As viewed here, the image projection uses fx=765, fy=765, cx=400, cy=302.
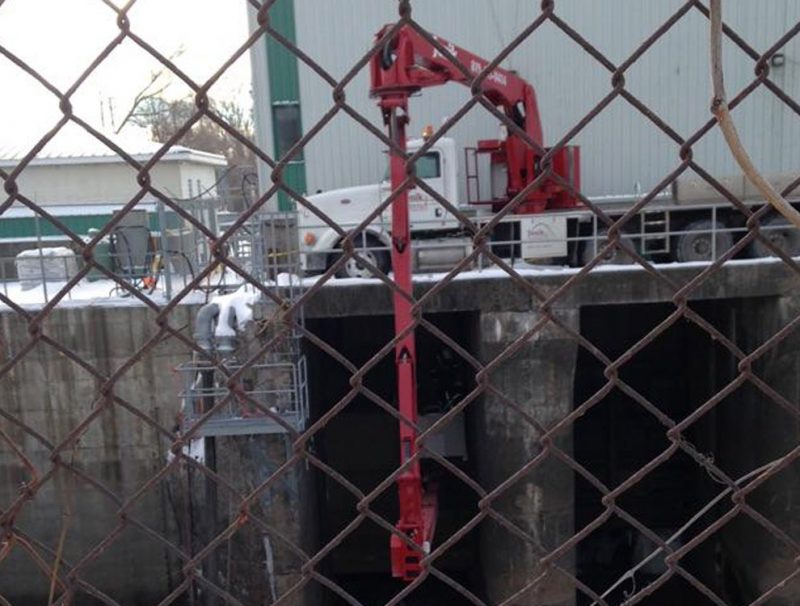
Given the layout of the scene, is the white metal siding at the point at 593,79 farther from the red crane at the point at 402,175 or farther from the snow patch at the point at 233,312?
the snow patch at the point at 233,312

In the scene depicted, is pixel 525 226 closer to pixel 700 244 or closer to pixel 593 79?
pixel 700 244

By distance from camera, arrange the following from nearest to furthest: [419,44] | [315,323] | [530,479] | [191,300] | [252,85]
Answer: [419,44] → [530,479] → [191,300] → [315,323] → [252,85]

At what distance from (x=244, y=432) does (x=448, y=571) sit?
4.87 m

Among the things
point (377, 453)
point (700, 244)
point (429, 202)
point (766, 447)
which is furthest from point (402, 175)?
point (377, 453)

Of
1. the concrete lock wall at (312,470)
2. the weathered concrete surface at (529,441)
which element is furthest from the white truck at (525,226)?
the weathered concrete surface at (529,441)

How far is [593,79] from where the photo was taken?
11125mm

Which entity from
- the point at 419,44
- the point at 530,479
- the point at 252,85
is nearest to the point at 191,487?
the point at 530,479

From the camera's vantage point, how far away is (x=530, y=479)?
711 cm

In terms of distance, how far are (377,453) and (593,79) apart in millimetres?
6200

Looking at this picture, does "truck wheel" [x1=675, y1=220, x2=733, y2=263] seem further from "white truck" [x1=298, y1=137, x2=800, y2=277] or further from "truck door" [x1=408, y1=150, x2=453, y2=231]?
"truck door" [x1=408, y1=150, x2=453, y2=231]

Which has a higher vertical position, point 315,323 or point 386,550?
point 315,323

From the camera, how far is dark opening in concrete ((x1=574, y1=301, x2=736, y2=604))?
9352 millimetres

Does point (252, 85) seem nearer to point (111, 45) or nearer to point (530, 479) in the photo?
point (530, 479)

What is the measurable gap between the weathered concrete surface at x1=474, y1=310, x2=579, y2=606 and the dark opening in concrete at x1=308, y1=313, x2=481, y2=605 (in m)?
1.77
